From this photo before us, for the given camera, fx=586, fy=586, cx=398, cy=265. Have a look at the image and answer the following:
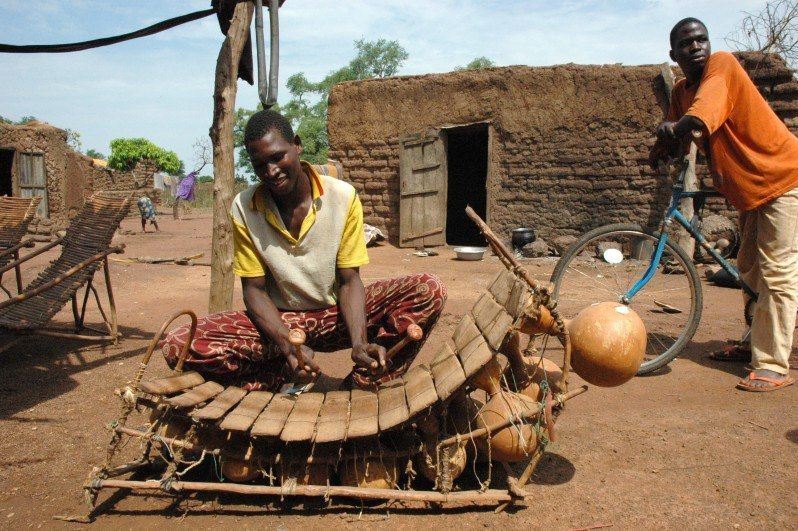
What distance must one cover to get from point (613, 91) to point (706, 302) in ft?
13.9

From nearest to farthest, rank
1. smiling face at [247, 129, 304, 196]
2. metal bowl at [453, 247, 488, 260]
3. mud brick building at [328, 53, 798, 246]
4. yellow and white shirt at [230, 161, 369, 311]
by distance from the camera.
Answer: smiling face at [247, 129, 304, 196]
yellow and white shirt at [230, 161, 369, 311]
mud brick building at [328, 53, 798, 246]
metal bowl at [453, 247, 488, 260]

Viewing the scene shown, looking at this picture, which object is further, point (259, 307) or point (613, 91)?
point (613, 91)

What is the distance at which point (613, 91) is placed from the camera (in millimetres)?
8641

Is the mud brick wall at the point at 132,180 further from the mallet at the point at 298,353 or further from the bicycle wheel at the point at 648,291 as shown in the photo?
the mallet at the point at 298,353

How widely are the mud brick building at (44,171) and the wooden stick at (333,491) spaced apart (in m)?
13.1

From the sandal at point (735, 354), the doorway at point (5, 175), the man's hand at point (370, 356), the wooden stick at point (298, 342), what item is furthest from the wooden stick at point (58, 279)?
the doorway at point (5, 175)

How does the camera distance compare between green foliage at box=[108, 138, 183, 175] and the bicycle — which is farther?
green foliage at box=[108, 138, 183, 175]

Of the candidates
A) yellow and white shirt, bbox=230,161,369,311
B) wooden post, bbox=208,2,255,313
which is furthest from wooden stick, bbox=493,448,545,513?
wooden post, bbox=208,2,255,313

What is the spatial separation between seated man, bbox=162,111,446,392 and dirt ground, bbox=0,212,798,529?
1.87ft

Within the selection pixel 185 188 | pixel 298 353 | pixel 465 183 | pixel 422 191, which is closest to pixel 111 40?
pixel 298 353

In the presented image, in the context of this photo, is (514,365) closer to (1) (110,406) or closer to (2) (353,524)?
(2) (353,524)

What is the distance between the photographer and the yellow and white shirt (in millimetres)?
2453

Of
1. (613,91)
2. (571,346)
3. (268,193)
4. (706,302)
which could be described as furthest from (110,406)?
(613,91)

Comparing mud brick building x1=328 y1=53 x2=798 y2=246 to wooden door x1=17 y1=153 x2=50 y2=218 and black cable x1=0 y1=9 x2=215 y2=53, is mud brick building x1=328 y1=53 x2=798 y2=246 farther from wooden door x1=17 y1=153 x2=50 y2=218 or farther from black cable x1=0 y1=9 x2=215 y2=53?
wooden door x1=17 y1=153 x2=50 y2=218
